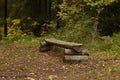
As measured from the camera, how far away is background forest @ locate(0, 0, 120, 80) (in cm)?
976

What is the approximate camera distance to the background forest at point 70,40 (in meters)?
9.76

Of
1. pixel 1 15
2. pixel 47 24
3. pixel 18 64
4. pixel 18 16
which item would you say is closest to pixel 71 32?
pixel 18 64

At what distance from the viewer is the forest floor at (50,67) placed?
909 centimetres

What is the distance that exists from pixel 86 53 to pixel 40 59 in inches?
62.7

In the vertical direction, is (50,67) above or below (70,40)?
above

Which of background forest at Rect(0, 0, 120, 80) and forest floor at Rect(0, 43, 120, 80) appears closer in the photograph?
forest floor at Rect(0, 43, 120, 80)

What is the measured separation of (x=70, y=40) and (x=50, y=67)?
4.50m

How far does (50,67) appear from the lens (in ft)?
34.9

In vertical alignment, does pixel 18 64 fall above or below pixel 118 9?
below

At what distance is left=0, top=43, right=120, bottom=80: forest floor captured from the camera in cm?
909

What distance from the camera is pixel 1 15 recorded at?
2928 cm

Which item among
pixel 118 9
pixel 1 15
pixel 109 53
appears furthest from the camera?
pixel 1 15

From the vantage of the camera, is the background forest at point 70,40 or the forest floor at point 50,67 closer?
the forest floor at point 50,67

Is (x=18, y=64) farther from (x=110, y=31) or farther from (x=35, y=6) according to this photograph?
(x=35, y=6)
